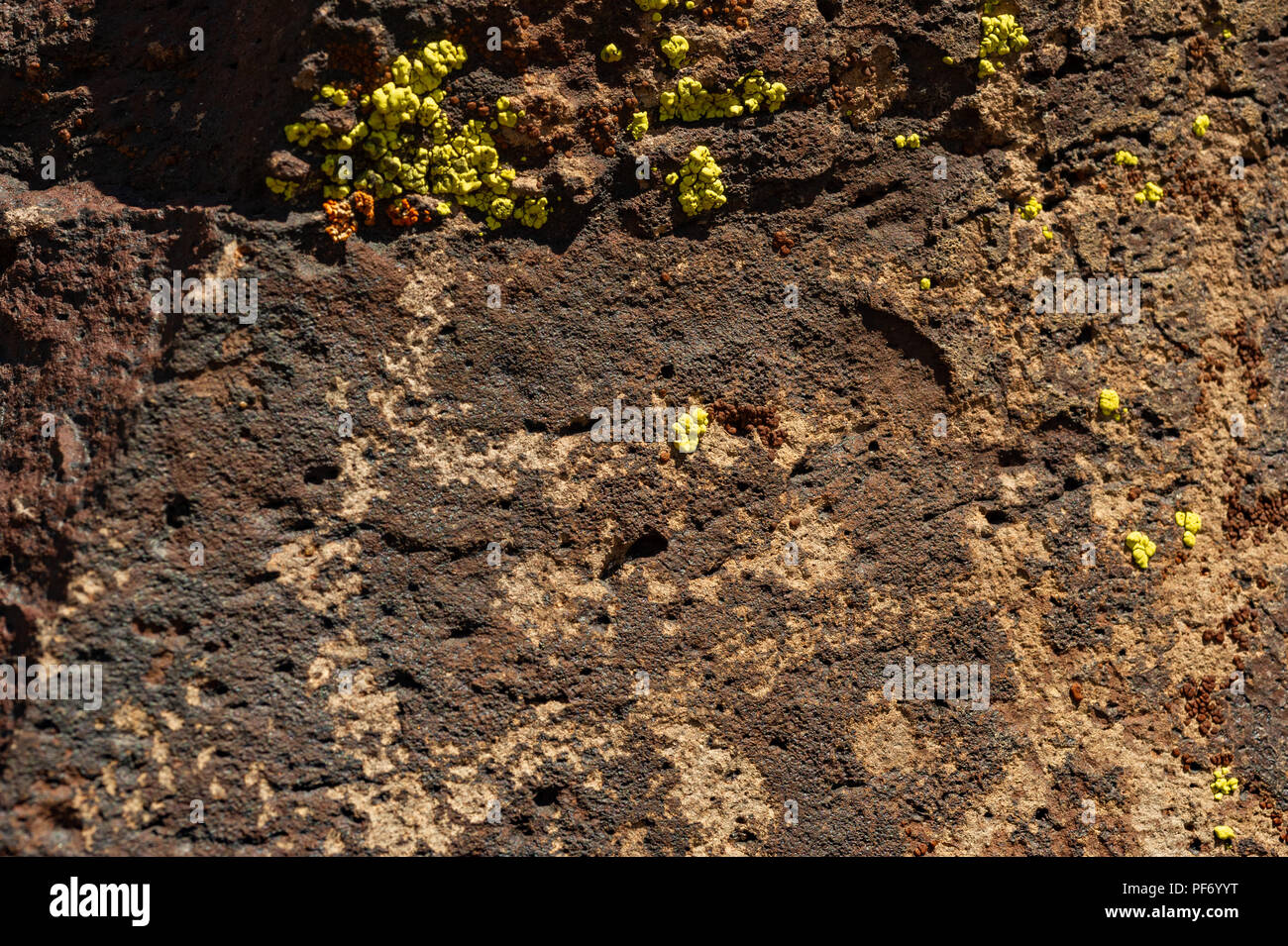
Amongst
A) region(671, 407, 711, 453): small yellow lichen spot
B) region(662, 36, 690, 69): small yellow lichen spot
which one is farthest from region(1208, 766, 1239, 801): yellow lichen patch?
region(662, 36, 690, 69): small yellow lichen spot

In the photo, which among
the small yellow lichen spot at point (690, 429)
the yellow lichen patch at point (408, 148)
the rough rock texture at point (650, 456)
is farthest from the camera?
the small yellow lichen spot at point (690, 429)

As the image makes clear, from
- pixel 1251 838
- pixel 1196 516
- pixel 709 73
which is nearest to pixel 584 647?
pixel 709 73

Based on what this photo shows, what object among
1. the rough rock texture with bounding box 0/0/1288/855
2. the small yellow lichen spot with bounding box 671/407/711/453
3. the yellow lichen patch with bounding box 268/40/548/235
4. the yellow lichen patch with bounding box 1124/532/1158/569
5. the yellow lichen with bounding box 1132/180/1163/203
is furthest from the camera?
the yellow lichen with bounding box 1132/180/1163/203

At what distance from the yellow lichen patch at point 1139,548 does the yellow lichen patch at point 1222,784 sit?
2.46ft

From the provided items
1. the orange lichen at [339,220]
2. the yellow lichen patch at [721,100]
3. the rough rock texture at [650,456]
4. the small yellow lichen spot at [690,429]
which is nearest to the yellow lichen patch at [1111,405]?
the rough rock texture at [650,456]

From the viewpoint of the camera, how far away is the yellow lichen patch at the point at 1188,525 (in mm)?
3508

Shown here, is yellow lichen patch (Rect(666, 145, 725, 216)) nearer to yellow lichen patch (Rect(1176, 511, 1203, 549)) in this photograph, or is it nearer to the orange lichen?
the orange lichen

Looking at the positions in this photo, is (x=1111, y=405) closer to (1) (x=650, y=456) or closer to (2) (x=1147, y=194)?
(2) (x=1147, y=194)

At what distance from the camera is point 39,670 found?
2.77 meters

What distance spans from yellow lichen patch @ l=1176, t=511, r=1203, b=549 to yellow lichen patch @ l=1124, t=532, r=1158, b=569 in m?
0.15

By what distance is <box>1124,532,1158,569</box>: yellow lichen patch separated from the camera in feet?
11.3

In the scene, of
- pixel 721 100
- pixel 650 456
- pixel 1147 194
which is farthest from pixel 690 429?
pixel 1147 194

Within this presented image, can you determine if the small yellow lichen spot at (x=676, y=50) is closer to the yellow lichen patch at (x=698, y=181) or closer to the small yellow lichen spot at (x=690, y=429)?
the yellow lichen patch at (x=698, y=181)

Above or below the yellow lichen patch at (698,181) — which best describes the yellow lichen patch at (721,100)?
above
